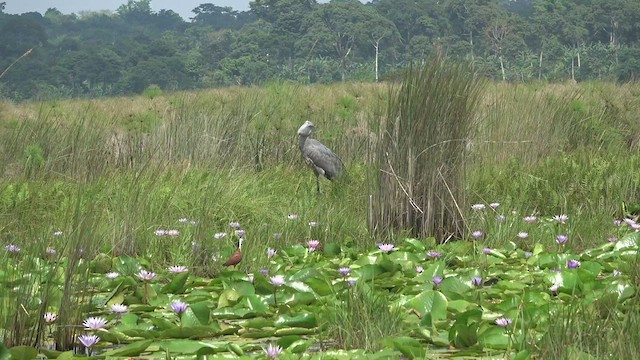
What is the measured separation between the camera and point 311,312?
3.78 m

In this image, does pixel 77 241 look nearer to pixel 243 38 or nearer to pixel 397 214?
pixel 397 214

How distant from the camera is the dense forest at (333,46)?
77062mm

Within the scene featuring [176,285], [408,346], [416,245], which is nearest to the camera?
[408,346]

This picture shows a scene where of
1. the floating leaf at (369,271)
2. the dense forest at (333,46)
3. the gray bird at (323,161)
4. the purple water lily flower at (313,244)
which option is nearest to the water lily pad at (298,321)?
the floating leaf at (369,271)

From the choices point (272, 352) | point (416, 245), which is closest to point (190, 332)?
point (272, 352)

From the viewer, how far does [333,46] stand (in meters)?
87.9

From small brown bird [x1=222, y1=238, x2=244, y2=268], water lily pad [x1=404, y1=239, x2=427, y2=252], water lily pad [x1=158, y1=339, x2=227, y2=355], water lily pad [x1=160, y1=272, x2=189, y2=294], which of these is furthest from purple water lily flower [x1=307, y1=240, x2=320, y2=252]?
water lily pad [x1=158, y1=339, x2=227, y2=355]

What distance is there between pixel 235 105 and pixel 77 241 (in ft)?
24.6

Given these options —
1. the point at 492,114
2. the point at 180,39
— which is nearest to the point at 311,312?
the point at 492,114

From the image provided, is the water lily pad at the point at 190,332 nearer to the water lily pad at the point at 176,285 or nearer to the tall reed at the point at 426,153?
the water lily pad at the point at 176,285

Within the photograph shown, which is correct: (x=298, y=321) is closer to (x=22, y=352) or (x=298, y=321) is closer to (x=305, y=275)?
(x=305, y=275)

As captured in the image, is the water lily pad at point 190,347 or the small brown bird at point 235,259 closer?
the water lily pad at point 190,347

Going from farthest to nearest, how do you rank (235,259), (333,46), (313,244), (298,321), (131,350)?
(333,46)
(235,259)
(313,244)
(298,321)
(131,350)

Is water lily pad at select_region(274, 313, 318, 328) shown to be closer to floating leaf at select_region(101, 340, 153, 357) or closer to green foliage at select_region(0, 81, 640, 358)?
green foliage at select_region(0, 81, 640, 358)
